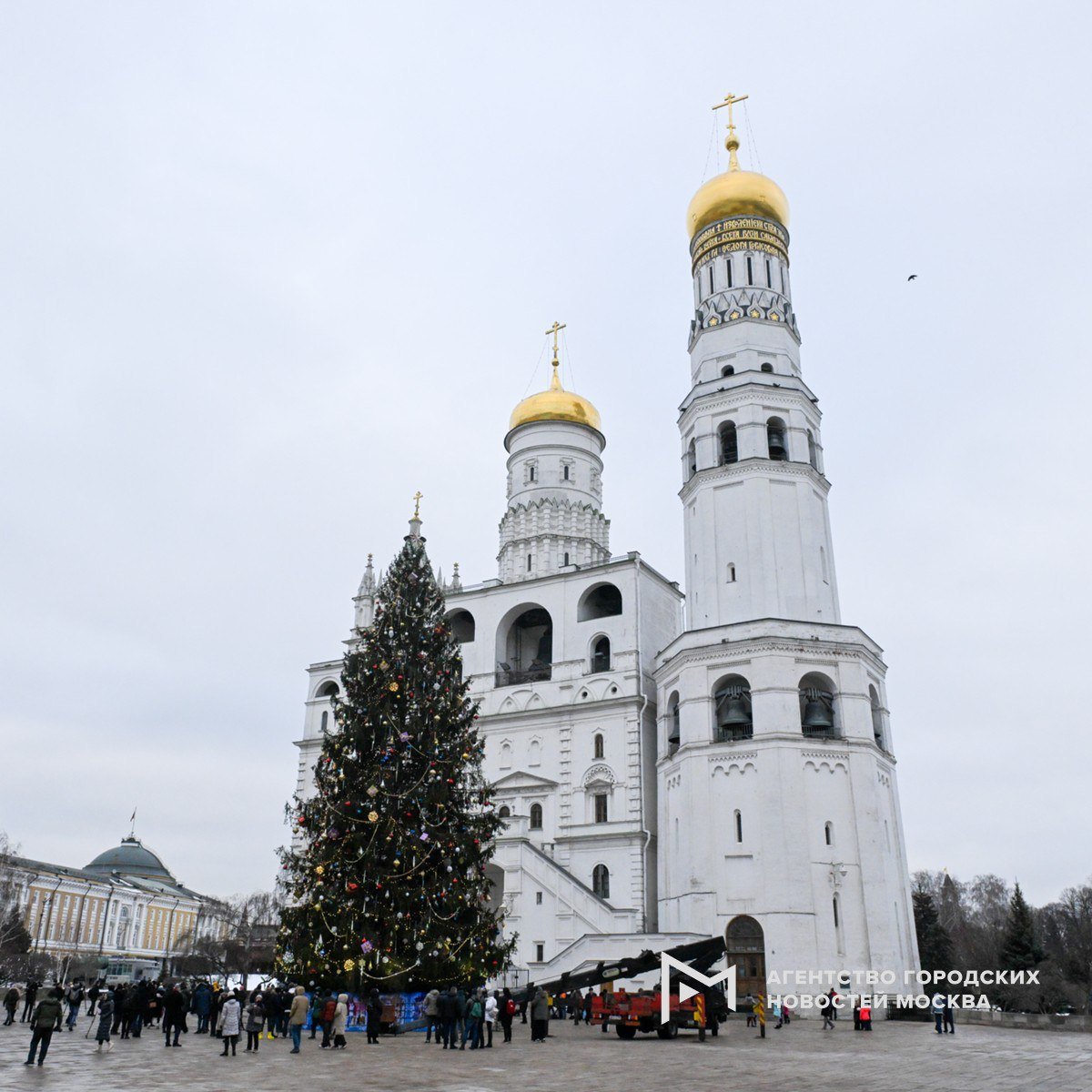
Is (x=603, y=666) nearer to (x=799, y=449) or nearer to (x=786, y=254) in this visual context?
(x=799, y=449)

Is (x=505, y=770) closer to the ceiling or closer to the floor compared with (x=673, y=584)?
closer to the floor

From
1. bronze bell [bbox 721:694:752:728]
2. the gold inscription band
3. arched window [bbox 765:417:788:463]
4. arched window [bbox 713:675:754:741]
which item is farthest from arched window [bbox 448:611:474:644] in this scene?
the gold inscription band

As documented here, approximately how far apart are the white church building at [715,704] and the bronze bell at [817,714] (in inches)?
3.5

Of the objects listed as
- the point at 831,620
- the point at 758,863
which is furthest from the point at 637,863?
the point at 831,620

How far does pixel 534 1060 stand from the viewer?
15672mm

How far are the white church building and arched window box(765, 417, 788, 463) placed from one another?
11 centimetres

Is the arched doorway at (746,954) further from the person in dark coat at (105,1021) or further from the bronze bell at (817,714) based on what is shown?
the person in dark coat at (105,1021)

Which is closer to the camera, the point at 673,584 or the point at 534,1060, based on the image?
the point at 534,1060

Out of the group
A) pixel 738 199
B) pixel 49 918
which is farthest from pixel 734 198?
pixel 49 918

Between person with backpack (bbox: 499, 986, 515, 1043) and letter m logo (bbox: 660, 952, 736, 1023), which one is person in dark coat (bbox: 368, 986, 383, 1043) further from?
letter m logo (bbox: 660, 952, 736, 1023)

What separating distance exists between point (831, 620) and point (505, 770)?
546 inches

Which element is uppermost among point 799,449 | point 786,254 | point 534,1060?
point 786,254

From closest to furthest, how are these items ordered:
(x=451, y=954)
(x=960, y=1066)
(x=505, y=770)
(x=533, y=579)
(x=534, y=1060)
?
(x=960, y=1066) < (x=534, y=1060) < (x=451, y=954) < (x=505, y=770) < (x=533, y=579)

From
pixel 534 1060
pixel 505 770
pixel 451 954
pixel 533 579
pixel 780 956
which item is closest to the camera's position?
pixel 534 1060
